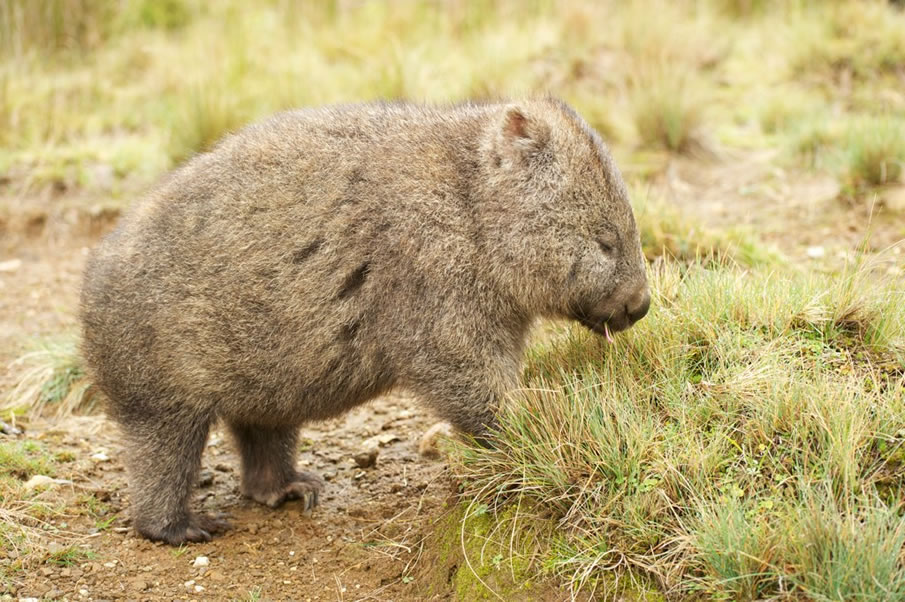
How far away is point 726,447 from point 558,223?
3.85 ft

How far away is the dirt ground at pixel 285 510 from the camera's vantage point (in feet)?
14.6

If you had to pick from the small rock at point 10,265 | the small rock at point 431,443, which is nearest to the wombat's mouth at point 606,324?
the small rock at point 431,443

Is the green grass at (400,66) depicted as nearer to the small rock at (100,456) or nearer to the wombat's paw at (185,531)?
the small rock at (100,456)

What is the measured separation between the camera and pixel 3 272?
834 centimetres

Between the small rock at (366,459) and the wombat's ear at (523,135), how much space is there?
205 centimetres

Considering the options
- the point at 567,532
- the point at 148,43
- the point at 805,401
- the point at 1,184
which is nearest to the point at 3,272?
the point at 1,184

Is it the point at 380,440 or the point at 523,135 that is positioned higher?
the point at 523,135

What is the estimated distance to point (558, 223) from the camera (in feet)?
14.3

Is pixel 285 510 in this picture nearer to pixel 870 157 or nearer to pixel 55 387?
pixel 55 387

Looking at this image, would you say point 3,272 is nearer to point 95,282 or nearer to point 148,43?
point 95,282

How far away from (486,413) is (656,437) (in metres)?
0.76

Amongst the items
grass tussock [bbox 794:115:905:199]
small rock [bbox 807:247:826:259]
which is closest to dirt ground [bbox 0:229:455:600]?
small rock [bbox 807:247:826:259]

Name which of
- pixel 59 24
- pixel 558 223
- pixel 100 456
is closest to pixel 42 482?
pixel 100 456

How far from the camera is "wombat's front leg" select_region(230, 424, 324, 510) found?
5332mm
